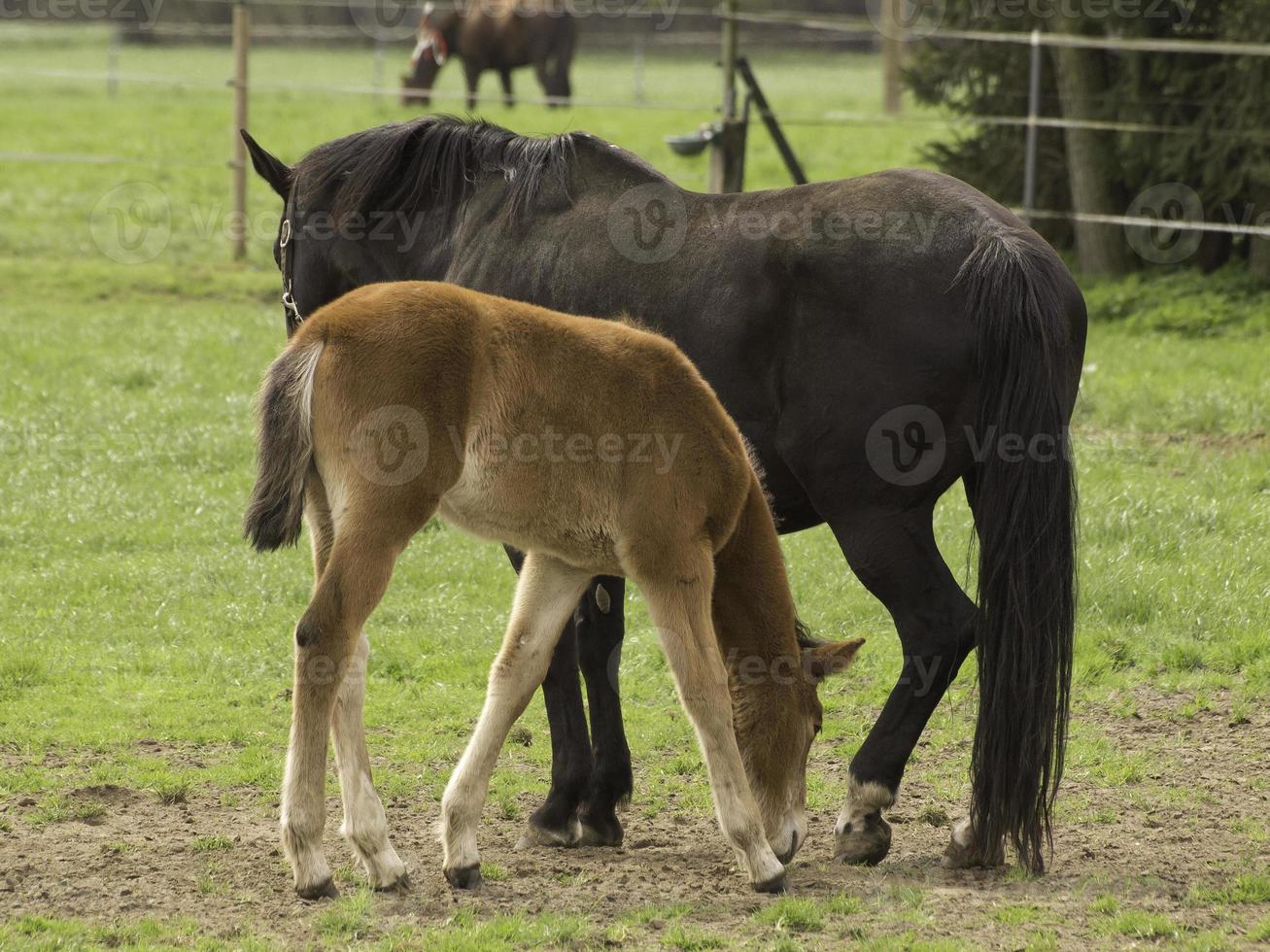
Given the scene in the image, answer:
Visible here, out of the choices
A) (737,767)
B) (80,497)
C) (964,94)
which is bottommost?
(80,497)

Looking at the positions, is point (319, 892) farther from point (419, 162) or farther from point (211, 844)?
point (419, 162)

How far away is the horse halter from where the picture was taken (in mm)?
5051

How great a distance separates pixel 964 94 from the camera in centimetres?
1234

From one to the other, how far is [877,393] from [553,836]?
1.52 metres

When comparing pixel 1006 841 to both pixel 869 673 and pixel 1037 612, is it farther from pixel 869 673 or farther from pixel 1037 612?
pixel 869 673

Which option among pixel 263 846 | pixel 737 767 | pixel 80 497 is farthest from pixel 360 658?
pixel 80 497

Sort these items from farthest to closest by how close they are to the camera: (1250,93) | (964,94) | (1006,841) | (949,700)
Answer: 1. (964,94)
2. (1250,93)
3. (949,700)
4. (1006,841)

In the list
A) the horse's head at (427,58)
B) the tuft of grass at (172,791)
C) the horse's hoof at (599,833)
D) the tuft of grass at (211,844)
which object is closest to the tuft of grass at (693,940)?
the horse's hoof at (599,833)

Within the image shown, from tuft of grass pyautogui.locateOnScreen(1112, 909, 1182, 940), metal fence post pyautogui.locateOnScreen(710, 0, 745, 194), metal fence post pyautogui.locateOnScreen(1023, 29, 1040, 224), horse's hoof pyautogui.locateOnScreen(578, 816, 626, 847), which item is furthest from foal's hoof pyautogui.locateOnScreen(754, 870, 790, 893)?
metal fence post pyautogui.locateOnScreen(710, 0, 745, 194)

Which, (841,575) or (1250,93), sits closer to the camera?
(841,575)

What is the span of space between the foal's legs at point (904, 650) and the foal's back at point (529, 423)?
1.89 feet

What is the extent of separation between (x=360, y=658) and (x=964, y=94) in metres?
10.1

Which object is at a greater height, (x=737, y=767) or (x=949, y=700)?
(x=737, y=767)

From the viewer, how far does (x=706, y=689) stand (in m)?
3.49
